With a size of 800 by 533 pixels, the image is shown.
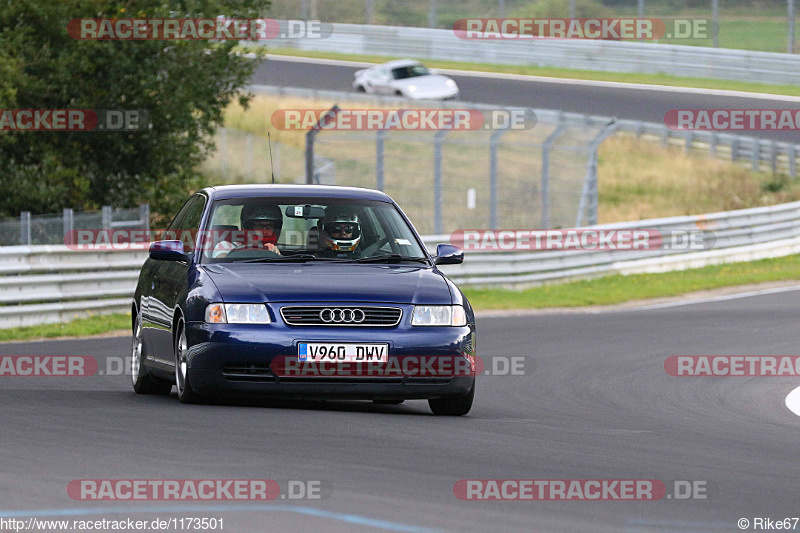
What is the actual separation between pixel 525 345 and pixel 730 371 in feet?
9.23

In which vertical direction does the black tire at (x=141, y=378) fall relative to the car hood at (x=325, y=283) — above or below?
below

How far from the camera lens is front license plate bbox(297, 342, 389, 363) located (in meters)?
9.47

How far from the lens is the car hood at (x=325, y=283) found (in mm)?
9578

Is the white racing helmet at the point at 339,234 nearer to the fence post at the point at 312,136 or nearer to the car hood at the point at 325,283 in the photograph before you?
the car hood at the point at 325,283

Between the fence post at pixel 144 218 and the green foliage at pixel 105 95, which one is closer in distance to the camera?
the fence post at pixel 144 218

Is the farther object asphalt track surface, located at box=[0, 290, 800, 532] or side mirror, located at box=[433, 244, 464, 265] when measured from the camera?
side mirror, located at box=[433, 244, 464, 265]

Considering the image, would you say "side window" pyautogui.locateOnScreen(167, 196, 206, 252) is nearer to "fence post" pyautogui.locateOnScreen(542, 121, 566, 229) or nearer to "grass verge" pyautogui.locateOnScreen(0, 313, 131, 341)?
"grass verge" pyautogui.locateOnScreen(0, 313, 131, 341)

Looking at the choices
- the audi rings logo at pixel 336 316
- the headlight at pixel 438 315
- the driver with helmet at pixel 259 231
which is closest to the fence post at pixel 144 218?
the driver with helmet at pixel 259 231

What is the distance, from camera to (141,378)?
11.4m

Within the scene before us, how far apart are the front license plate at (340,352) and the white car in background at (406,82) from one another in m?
34.0

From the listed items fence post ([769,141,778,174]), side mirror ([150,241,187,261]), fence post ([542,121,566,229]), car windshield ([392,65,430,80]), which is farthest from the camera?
car windshield ([392,65,430,80])

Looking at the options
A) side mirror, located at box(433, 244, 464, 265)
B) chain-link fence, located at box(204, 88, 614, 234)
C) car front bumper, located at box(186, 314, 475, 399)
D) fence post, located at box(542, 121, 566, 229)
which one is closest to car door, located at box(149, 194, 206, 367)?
car front bumper, located at box(186, 314, 475, 399)

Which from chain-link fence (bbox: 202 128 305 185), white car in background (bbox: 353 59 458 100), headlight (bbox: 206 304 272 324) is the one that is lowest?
chain-link fence (bbox: 202 128 305 185)

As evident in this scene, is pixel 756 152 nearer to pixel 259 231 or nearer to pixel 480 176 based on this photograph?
pixel 480 176
